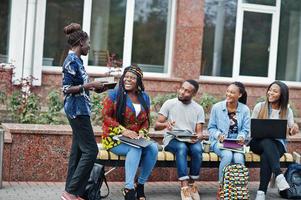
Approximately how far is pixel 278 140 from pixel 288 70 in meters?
6.58

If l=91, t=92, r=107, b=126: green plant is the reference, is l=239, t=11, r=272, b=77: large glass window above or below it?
above

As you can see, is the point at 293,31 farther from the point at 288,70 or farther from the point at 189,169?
the point at 189,169

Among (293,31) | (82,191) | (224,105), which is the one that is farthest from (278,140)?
(293,31)

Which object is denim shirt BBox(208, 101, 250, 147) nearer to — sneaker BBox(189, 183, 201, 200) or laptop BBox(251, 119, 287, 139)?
laptop BBox(251, 119, 287, 139)

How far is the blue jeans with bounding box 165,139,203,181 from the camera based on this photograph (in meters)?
7.84

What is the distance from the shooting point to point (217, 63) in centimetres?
1393

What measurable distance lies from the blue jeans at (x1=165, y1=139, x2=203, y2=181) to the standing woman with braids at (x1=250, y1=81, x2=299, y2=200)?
31.7 inches

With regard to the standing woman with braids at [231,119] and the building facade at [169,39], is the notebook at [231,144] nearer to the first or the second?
the standing woman with braids at [231,119]

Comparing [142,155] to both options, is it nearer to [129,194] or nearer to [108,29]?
[129,194]

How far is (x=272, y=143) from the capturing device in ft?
26.8

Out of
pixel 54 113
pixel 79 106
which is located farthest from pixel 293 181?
pixel 54 113

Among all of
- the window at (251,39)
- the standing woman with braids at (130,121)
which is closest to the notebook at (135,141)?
the standing woman with braids at (130,121)

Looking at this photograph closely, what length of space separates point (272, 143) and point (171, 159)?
1328 mm

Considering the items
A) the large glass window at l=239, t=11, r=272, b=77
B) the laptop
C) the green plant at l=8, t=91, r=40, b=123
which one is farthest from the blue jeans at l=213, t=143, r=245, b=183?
the large glass window at l=239, t=11, r=272, b=77
